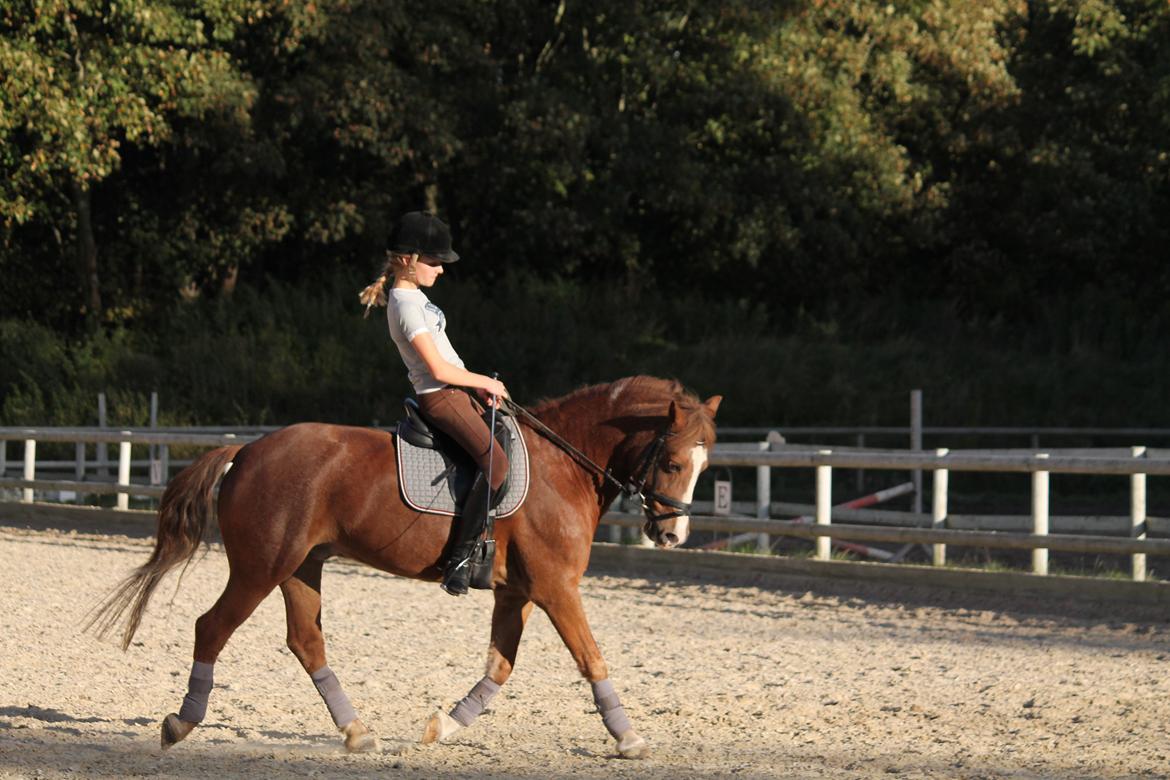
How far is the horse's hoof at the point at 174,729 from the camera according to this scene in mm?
6715

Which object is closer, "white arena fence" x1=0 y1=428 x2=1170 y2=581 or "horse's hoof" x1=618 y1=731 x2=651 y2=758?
"horse's hoof" x1=618 y1=731 x2=651 y2=758

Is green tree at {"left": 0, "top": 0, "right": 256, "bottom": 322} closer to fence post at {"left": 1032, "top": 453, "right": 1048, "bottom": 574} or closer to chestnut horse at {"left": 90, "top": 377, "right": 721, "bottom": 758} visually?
fence post at {"left": 1032, "top": 453, "right": 1048, "bottom": 574}

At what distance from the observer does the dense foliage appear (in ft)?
90.6

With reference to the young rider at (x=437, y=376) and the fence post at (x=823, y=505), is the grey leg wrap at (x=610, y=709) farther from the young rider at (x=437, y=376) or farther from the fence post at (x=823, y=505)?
the fence post at (x=823, y=505)

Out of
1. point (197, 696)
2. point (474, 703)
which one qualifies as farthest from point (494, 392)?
point (197, 696)

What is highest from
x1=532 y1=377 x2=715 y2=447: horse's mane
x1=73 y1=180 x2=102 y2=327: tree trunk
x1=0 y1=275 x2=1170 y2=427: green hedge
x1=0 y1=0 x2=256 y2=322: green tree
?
x1=0 y1=0 x2=256 y2=322: green tree

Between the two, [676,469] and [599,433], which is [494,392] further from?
[676,469]

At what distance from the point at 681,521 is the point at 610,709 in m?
0.90

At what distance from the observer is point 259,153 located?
90.1 feet

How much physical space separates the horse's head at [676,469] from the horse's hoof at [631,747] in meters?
0.87

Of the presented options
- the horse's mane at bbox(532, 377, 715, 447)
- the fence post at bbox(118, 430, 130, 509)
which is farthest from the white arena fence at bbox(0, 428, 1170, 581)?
the horse's mane at bbox(532, 377, 715, 447)

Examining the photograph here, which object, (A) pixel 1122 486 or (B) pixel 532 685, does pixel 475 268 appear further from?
(B) pixel 532 685

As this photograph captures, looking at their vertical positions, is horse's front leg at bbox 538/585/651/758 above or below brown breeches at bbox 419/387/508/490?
below

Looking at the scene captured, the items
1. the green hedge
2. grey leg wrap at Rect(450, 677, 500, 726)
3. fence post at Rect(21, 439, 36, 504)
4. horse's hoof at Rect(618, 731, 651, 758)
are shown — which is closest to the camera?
horse's hoof at Rect(618, 731, 651, 758)
